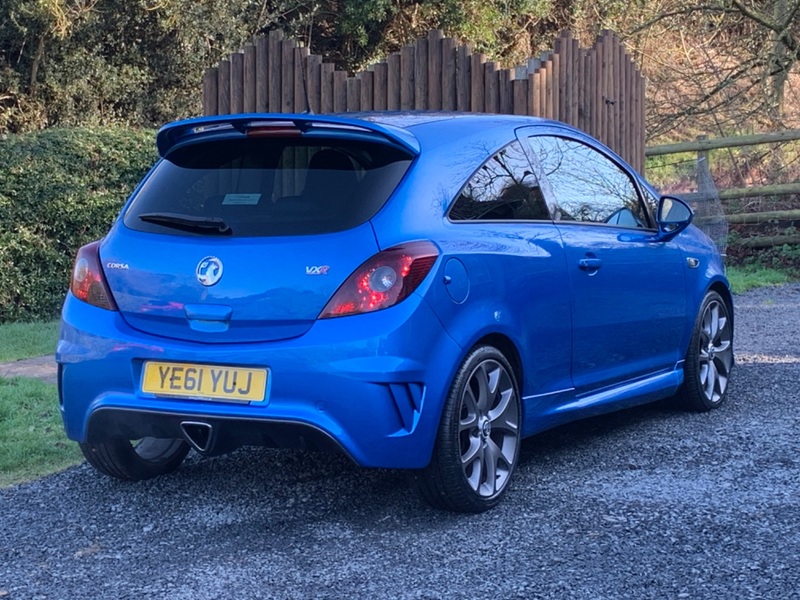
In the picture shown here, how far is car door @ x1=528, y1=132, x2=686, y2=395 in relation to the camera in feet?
18.8

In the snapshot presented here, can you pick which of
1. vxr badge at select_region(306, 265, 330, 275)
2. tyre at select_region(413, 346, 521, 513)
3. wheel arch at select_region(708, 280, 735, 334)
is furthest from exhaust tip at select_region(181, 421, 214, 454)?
wheel arch at select_region(708, 280, 735, 334)

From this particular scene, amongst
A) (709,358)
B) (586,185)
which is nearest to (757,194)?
(709,358)

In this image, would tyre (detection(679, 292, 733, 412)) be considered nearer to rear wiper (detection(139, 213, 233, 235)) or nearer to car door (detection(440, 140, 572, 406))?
car door (detection(440, 140, 572, 406))

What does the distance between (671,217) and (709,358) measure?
100 centimetres

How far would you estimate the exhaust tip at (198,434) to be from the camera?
4.65 metres

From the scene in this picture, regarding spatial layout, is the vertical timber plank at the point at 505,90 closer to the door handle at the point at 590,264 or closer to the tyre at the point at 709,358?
the tyre at the point at 709,358

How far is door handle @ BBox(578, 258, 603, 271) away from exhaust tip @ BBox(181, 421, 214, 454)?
199 centimetres

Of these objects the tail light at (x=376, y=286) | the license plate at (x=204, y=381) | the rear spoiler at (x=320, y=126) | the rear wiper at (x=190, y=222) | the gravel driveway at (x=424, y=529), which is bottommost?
the gravel driveway at (x=424, y=529)

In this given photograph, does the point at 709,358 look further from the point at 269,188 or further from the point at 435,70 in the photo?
the point at 435,70

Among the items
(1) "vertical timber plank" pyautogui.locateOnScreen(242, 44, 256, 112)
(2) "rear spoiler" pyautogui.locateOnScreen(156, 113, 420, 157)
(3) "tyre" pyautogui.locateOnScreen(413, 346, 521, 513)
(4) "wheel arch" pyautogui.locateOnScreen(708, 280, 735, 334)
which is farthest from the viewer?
(1) "vertical timber plank" pyautogui.locateOnScreen(242, 44, 256, 112)

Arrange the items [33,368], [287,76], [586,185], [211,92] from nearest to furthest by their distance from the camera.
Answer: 1. [586,185]
2. [33,368]
3. [287,76]
4. [211,92]

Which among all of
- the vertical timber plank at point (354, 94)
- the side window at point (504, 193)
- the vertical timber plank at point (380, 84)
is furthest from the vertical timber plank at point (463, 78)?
the side window at point (504, 193)

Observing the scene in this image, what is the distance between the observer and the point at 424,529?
15.6ft

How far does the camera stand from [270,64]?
10680 millimetres
